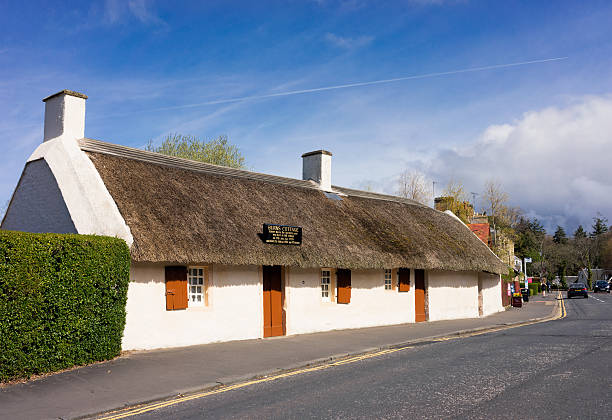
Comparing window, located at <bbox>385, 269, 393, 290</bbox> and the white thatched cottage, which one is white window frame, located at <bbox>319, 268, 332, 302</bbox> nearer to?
the white thatched cottage

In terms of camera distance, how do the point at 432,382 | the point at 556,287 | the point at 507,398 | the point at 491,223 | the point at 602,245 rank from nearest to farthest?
1. the point at 507,398
2. the point at 432,382
3. the point at 491,223
4. the point at 556,287
5. the point at 602,245

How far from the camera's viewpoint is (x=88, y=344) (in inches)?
431

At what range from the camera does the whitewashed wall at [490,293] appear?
1091 inches

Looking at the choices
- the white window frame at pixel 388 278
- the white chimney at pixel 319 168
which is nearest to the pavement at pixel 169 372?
the white window frame at pixel 388 278

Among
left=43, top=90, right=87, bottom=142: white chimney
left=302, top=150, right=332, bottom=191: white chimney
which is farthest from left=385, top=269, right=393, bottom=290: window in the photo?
left=43, top=90, right=87, bottom=142: white chimney

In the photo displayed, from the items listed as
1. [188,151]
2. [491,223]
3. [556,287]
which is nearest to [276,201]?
[188,151]

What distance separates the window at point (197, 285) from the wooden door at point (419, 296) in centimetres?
1066

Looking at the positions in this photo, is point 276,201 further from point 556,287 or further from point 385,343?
point 556,287

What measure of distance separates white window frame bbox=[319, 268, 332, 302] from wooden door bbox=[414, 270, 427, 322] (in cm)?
534

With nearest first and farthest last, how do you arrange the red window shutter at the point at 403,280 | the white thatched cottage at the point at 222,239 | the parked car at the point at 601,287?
1. the white thatched cottage at the point at 222,239
2. the red window shutter at the point at 403,280
3. the parked car at the point at 601,287

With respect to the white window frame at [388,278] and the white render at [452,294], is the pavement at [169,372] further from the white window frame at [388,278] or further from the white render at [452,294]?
the white render at [452,294]

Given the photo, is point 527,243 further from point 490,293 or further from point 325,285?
point 325,285

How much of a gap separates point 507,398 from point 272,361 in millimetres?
5364

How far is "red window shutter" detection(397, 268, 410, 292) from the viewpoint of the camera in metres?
21.5
